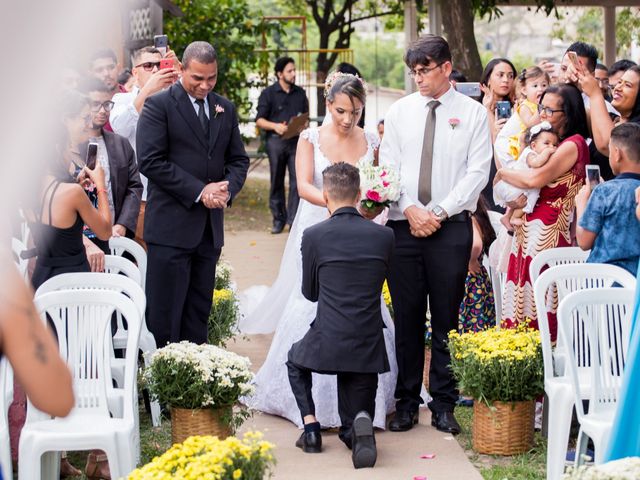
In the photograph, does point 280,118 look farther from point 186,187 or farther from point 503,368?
point 503,368

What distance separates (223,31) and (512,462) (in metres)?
13.4

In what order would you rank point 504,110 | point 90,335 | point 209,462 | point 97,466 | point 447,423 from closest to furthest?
1. point 209,462
2. point 90,335
3. point 97,466
4. point 447,423
5. point 504,110

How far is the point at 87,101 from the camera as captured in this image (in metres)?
→ 5.35

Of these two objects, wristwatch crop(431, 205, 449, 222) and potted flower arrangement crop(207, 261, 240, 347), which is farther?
potted flower arrangement crop(207, 261, 240, 347)

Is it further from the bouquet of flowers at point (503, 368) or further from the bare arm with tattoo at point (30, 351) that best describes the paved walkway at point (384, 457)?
the bare arm with tattoo at point (30, 351)

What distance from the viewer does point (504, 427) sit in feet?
16.9

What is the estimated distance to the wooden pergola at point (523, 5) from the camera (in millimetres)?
13445

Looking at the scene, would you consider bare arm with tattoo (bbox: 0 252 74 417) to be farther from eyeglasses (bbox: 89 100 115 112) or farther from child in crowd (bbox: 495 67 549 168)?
child in crowd (bbox: 495 67 549 168)

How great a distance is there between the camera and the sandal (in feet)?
15.5

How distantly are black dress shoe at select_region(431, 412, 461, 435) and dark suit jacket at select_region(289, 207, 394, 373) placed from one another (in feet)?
2.61

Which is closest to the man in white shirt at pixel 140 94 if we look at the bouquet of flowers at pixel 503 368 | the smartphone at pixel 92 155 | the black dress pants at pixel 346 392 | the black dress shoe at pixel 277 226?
the smartphone at pixel 92 155

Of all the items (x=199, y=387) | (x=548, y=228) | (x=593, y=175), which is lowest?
(x=199, y=387)

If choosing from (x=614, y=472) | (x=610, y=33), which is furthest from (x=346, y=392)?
(x=610, y=33)

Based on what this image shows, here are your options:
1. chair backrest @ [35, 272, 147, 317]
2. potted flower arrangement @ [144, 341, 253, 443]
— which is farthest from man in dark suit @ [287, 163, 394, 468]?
chair backrest @ [35, 272, 147, 317]
